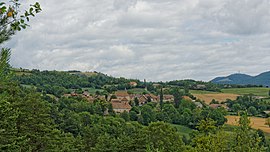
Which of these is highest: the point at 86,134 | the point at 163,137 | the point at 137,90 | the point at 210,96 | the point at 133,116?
the point at 137,90

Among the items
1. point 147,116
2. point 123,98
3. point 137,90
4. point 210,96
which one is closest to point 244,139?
point 147,116

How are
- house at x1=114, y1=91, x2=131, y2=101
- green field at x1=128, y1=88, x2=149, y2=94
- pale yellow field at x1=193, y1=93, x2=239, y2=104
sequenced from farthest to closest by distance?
green field at x1=128, y1=88, x2=149, y2=94 < house at x1=114, y1=91, x2=131, y2=101 < pale yellow field at x1=193, y1=93, x2=239, y2=104

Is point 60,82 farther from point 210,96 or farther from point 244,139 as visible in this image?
point 244,139

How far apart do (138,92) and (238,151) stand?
148 metres

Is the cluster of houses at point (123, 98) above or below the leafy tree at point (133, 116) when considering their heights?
above

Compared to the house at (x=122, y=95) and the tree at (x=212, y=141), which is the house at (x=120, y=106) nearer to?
the house at (x=122, y=95)

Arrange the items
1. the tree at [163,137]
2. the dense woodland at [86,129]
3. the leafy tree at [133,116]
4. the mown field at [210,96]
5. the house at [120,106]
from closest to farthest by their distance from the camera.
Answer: the dense woodland at [86,129] < the tree at [163,137] < the leafy tree at [133,116] < the house at [120,106] < the mown field at [210,96]

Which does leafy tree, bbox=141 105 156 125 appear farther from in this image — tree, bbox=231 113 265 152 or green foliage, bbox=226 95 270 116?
tree, bbox=231 113 265 152

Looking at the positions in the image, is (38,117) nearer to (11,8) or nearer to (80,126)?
(11,8)

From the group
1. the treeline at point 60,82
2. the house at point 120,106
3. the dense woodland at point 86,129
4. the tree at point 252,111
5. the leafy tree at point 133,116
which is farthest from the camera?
the treeline at point 60,82

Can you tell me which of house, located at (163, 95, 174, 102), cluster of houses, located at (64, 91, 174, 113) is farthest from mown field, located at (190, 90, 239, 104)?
cluster of houses, located at (64, 91, 174, 113)

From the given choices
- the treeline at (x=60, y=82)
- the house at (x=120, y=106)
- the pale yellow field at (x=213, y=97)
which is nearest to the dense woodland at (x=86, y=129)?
the house at (x=120, y=106)

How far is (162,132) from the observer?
4175 cm

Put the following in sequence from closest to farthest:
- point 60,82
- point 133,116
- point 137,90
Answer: point 133,116
point 60,82
point 137,90
